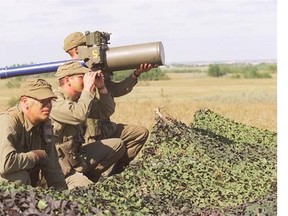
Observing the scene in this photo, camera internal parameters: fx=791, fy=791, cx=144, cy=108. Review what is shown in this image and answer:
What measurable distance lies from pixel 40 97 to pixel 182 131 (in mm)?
3285

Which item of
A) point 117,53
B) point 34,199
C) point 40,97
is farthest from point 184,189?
point 34,199

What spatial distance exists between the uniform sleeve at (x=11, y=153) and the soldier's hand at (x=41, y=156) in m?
0.05

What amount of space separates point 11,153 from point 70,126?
152 cm

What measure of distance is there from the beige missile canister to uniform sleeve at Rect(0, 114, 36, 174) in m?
1.76

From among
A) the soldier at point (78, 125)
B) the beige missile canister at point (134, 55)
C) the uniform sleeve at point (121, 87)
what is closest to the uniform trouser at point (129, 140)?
the uniform sleeve at point (121, 87)

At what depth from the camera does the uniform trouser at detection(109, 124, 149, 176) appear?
324 inches

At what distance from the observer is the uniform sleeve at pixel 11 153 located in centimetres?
525

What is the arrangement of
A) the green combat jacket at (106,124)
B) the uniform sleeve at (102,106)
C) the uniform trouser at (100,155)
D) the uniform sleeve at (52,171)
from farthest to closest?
the green combat jacket at (106,124) → the uniform sleeve at (102,106) → the uniform trouser at (100,155) → the uniform sleeve at (52,171)

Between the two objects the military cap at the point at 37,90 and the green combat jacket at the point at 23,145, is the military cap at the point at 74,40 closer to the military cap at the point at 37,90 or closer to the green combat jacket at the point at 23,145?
the green combat jacket at the point at 23,145

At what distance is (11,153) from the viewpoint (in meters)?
5.27

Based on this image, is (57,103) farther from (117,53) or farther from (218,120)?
(218,120)

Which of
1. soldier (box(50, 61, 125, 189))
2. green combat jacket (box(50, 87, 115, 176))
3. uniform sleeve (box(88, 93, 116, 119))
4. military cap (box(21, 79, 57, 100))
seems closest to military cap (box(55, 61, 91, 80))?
soldier (box(50, 61, 125, 189))

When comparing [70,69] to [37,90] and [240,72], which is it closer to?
[37,90]

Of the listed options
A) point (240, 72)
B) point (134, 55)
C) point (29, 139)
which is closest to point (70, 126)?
point (134, 55)
